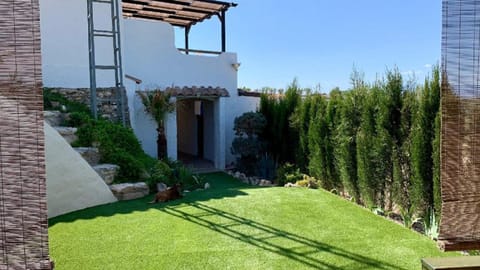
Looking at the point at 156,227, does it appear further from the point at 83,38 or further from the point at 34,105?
the point at 83,38

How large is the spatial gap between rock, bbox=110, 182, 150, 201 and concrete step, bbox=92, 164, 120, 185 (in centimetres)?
23

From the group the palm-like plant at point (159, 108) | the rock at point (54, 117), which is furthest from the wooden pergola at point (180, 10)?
the rock at point (54, 117)

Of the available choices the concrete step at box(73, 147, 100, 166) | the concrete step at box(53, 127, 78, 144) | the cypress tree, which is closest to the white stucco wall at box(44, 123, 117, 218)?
the concrete step at box(73, 147, 100, 166)

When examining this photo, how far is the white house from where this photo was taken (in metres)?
10.7

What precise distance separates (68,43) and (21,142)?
386 inches

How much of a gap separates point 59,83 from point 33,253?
9.50 m

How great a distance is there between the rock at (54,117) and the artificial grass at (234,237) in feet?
9.51

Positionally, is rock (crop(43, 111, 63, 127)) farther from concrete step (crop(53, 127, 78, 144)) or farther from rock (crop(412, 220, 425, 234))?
rock (crop(412, 220, 425, 234))

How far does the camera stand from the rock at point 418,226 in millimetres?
5938

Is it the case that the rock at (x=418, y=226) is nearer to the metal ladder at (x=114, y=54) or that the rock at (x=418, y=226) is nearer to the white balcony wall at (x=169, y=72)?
the metal ladder at (x=114, y=54)

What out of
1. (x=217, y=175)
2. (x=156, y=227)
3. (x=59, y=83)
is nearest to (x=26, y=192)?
(x=156, y=227)

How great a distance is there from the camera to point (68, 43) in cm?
1088

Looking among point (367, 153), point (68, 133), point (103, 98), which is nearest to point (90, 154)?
point (68, 133)

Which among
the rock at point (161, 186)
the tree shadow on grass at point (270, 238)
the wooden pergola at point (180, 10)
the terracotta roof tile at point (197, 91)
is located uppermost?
the wooden pergola at point (180, 10)
